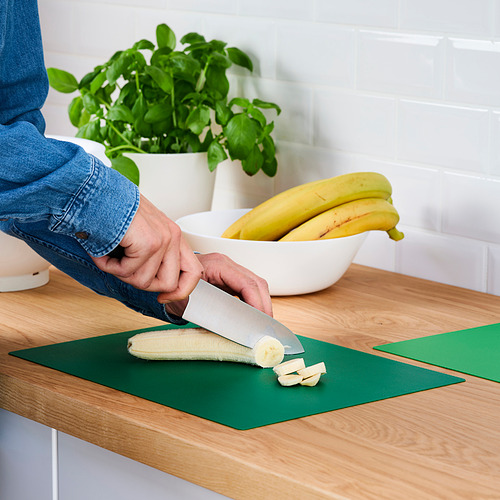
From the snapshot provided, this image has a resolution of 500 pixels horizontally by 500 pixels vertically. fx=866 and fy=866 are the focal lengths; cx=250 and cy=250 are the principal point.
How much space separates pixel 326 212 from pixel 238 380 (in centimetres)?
44

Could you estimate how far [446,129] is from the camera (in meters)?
1.35

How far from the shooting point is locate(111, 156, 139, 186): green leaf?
55.2 inches

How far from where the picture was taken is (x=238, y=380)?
917mm

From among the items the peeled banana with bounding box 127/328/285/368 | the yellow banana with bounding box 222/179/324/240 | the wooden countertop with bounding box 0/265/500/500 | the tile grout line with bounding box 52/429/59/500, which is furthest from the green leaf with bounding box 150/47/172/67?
the tile grout line with bounding box 52/429/59/500

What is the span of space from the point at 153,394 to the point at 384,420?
0.76 ft

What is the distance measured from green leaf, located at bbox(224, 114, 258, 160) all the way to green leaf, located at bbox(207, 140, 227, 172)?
0.08 ft

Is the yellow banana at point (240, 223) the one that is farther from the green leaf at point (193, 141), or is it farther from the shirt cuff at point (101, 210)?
the shirt cuff at point (101, 210)

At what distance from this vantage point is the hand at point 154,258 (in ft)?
2.73

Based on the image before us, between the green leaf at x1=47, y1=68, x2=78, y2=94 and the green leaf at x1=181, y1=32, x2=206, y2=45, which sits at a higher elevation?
the green leaf at x1=181, y1=32, x2=206, y2=45

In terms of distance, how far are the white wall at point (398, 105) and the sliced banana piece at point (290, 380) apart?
0.56 metres

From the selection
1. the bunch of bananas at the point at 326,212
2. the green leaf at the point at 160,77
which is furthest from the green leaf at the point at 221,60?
the bunch of bananas at the point at 326,212

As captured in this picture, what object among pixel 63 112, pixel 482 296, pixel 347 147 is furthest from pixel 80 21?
pixel 482 296

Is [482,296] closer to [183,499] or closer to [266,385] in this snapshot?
[266,385]

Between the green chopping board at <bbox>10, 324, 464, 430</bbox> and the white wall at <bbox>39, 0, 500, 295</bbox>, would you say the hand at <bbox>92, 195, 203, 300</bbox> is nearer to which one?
the green chopping board at <bbox>10, 324, 464, 430</bbox>
